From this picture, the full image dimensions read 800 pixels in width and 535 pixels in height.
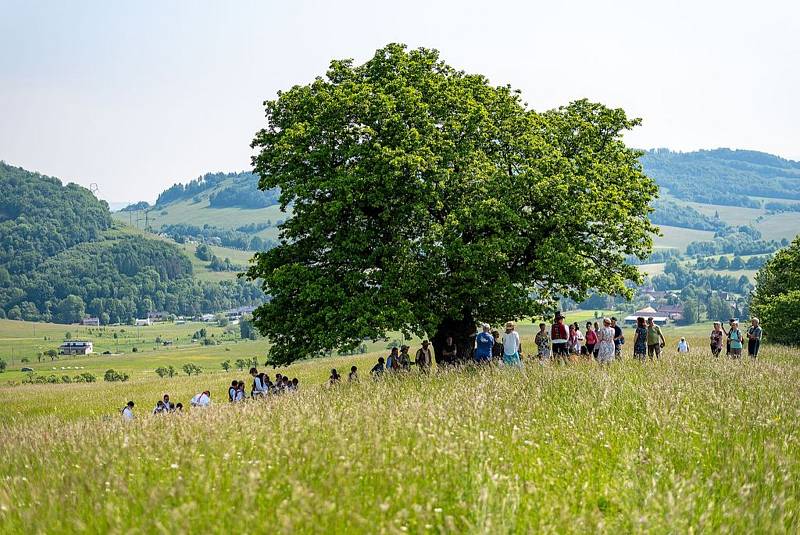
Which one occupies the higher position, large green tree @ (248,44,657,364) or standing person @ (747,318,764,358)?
large green tree @ (248,44,657,364)

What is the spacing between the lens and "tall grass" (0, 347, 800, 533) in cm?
574

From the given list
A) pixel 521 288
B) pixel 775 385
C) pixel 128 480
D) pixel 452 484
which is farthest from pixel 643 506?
pixel 521 288

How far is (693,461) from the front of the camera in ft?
27.0

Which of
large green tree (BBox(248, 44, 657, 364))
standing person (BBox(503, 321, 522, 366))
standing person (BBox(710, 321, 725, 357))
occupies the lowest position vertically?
standing person (BBox(710, 321, 725, 357))

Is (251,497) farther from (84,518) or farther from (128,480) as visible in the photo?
(128,480)

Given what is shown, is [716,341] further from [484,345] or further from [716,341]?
[484,345]

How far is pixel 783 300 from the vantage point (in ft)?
204

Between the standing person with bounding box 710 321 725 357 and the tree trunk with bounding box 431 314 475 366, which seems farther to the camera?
the tree trunk with bounding box 431 314 475 366

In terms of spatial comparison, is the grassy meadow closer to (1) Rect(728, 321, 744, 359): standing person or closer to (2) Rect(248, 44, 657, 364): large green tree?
(2) Rect(248, 44, 657, 364): large green tree

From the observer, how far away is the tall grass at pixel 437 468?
5738 mm

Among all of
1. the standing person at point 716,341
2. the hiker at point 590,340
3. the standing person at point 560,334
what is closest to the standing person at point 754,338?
the standing person at point 716,341

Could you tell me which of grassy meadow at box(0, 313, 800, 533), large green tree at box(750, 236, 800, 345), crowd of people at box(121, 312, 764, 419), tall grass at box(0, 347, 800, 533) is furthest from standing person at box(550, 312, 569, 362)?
large green tree at box(750, 236, 800, 345)

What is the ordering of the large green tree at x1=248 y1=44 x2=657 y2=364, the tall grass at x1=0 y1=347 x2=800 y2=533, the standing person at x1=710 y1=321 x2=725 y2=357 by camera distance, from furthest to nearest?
the standing person at x1=710 y1=321 x2=725 y2=357, the large green tree at x1=248 y1=44 x2=657 y2=364, the tall grass at x1=0 y1=347 x2=800 y2=533

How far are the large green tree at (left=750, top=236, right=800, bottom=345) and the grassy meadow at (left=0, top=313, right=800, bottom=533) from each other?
55545 millimetres
